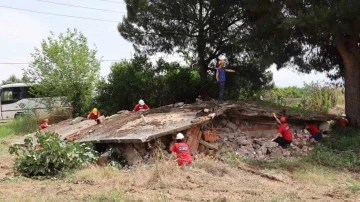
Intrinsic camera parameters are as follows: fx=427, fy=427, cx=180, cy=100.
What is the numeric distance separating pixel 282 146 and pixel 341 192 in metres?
4.49

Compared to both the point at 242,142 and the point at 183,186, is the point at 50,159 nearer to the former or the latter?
the point at 183,186

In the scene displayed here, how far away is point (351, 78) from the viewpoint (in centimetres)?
1413

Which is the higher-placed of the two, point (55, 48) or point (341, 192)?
point (55, 48)

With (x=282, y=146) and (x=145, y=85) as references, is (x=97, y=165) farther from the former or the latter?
(x=145, y=85)

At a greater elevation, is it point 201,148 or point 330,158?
point 201,148

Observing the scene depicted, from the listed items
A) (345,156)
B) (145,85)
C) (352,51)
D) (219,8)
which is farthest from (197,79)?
(345,156)

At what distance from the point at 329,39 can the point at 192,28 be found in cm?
563

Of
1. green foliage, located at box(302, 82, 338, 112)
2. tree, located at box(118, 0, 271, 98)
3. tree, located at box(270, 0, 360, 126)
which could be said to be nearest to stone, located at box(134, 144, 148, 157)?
tree, located at box(270, 0, 360, 126)

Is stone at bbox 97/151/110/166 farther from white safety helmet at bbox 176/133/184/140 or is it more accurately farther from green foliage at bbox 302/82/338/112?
green foliage at bbox 302/82/338/112

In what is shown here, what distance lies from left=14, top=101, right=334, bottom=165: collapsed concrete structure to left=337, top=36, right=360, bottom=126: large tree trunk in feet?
5.10

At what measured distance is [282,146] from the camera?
39.0 ft

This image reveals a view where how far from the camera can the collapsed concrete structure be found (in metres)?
10.3

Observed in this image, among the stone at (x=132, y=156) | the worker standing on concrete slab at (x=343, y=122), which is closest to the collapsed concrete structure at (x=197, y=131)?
the stone at (x=132, y=156)

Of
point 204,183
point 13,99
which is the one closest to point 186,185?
point 204,183
